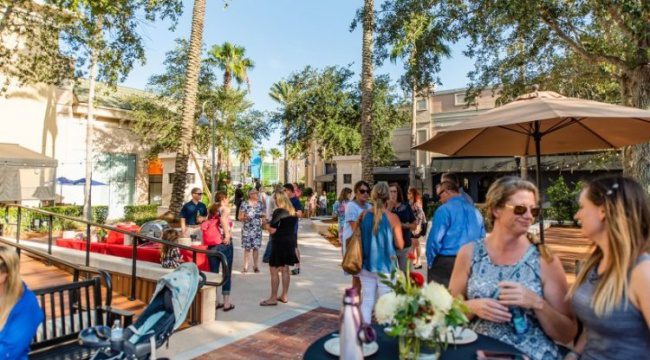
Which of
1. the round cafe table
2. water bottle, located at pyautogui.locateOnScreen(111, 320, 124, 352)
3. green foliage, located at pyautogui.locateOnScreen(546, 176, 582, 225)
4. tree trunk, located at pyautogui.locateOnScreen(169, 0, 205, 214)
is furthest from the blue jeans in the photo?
green foliage, located at pyautogui.locateOnScreen(546, 176, 582, 225)

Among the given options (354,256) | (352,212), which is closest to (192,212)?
(352,212)

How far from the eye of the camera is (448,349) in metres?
2.05

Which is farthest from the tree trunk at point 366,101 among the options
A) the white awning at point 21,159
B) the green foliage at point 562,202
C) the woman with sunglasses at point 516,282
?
the white awning at point 21,159

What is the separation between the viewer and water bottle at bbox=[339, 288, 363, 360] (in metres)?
1.78

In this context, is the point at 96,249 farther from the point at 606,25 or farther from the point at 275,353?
the point at 606,25

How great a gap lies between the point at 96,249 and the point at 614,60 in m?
10.9

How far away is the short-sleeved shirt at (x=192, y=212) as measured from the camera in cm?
802

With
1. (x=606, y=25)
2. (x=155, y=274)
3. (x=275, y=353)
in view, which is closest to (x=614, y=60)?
(x=606, y=25)

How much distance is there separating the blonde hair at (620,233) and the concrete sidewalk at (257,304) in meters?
3.83

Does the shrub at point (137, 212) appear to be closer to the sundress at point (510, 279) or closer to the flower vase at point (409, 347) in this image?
the sundress at point (510, 279)

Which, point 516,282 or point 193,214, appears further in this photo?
point 193,214

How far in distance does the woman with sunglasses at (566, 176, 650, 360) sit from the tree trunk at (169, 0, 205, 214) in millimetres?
11936

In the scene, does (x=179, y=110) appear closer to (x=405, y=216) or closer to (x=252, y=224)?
(x=252, y=224)

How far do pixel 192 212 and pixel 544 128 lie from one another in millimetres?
6442
